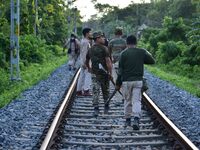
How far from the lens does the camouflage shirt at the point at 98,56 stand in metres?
10.8

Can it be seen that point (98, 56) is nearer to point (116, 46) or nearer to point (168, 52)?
point (116, 46)

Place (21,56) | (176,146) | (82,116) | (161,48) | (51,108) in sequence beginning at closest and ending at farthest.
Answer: (176,146)
(82,116)
(51,108)
(21,56)
(161,48)

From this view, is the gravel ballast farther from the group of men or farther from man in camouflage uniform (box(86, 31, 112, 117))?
man in camouflage uniform (box(86, 31, 112, 117))

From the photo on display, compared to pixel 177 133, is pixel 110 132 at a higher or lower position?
lower

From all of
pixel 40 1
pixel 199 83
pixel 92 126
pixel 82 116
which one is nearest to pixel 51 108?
pixel 82 116

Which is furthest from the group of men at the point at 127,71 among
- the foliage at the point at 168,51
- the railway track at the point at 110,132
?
the foliage at the point at 168,51

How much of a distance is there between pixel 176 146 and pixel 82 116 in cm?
377

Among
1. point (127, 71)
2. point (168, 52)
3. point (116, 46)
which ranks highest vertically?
point (116, 46)

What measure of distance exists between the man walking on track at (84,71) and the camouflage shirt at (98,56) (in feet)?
6.07

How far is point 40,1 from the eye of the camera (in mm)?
42562

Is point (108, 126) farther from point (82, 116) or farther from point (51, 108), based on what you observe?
point (51, 108)

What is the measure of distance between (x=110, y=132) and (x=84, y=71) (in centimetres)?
535

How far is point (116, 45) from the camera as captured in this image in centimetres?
1343

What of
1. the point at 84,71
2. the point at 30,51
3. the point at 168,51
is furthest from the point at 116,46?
the point at 30,51
